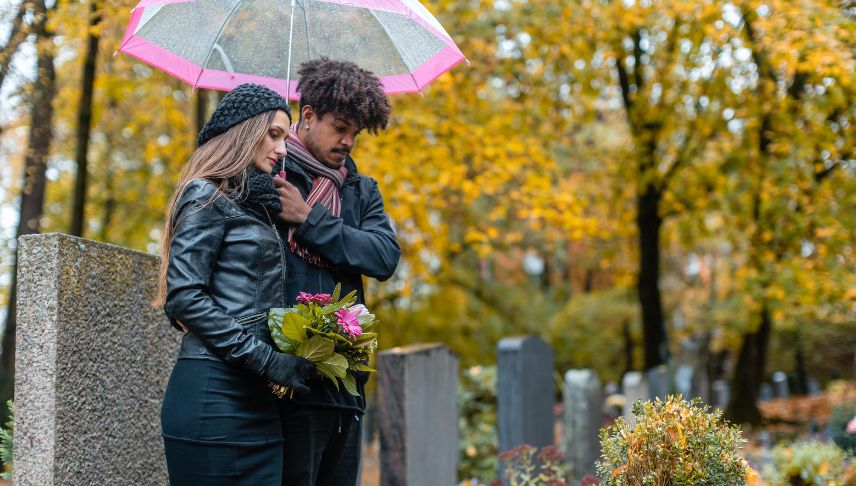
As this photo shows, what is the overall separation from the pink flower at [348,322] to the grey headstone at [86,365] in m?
1.11

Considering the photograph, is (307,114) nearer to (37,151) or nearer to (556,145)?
(37,151)

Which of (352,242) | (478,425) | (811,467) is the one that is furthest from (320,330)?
(478,425)

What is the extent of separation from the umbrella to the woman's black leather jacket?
3.72ft

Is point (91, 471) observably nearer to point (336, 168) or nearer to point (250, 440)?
point (250, 440)

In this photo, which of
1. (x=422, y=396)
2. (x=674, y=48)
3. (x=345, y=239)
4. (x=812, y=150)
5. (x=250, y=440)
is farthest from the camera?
(x=674, y=48)

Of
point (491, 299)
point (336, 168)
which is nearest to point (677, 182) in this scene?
point (491, 299)

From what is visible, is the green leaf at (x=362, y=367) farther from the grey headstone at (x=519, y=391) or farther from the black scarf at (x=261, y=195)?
the grey headstone at (x=519, y=391)

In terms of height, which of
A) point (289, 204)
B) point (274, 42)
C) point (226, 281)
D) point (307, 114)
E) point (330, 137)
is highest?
point (274, 42)

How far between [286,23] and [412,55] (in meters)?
0.59

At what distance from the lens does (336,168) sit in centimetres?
317

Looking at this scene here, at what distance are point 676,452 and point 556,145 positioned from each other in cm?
1363

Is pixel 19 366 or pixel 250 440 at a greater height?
pixel 19 366

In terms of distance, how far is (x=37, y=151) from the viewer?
876cm

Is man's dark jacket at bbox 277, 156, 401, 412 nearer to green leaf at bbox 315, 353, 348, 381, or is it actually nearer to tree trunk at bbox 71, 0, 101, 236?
green leaf at bbox 315, 353, 348, 381
